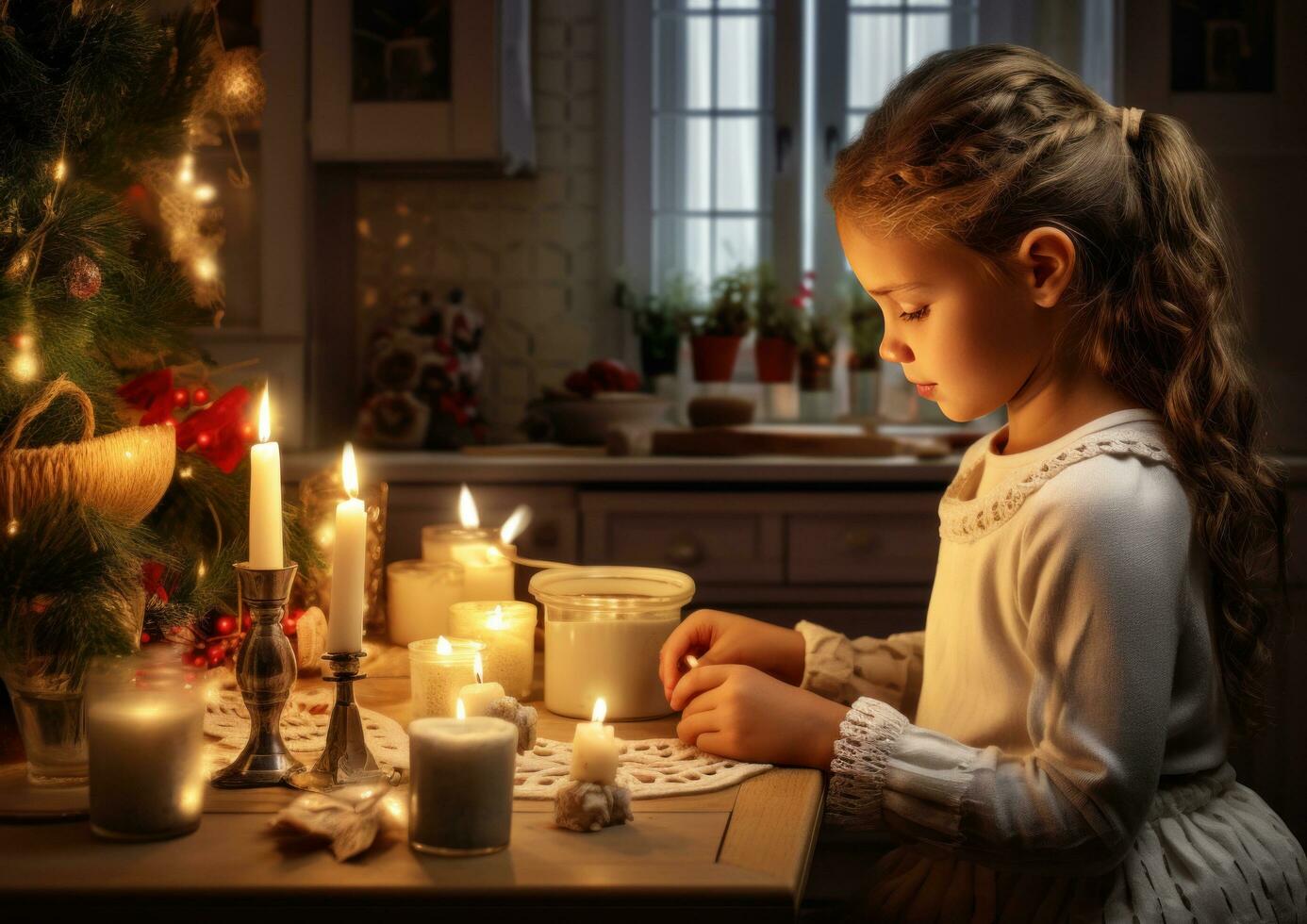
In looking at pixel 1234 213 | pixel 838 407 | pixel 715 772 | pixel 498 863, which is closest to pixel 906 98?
pixel 715 772

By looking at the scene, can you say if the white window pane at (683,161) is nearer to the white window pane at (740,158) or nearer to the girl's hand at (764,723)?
the white window pane at (740,158)

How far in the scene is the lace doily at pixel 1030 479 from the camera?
3.25ft

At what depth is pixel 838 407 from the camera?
10.9 ft

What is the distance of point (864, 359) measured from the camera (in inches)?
123

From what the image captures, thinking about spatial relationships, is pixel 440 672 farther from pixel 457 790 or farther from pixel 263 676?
pixel 457 790

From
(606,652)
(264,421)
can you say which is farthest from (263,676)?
(606,652)

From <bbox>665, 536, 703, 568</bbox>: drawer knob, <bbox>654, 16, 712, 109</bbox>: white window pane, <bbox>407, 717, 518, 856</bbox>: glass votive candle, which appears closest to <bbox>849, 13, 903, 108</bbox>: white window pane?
<bbox>654, 16, 712, 109</bbox>: white window pane

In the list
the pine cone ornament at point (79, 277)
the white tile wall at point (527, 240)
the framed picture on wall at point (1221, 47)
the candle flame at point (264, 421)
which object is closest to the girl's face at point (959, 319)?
the candle flame at point (264, 421)

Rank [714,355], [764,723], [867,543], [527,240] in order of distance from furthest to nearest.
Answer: [527,240]
[714,355]
[867,543]
[764,723]

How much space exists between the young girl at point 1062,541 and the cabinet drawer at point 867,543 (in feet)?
4.46

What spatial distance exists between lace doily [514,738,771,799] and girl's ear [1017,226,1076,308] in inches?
16.8

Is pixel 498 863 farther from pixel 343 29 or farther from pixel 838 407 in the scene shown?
pixel 838 407

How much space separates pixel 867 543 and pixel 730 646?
135 cm

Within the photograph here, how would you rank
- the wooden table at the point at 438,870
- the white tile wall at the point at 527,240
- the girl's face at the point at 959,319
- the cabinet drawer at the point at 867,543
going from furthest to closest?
the white tile wall at the point at 527,240
the cabinet drawer at the point at 867,543
the girl's face at the point at 959,319
the wooden table at the point at 438,870
